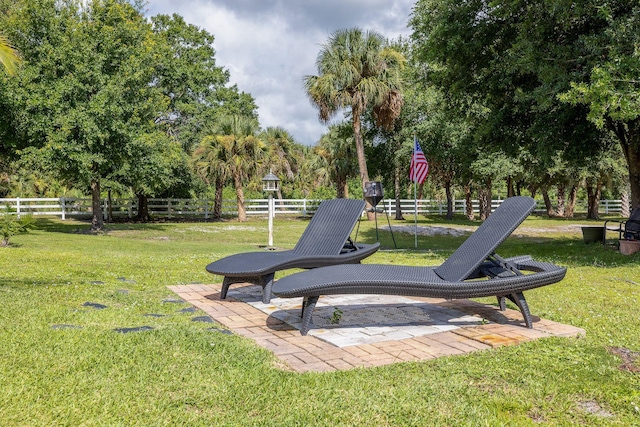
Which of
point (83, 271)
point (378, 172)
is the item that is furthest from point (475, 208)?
point (83, 271)

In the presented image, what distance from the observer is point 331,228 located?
7121mm

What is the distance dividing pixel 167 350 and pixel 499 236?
3.03 metres

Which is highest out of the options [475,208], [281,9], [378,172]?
[281,9]

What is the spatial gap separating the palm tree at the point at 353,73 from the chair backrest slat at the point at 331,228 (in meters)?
15.8

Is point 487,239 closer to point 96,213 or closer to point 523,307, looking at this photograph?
point 523,307

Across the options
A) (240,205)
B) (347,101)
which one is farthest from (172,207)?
(347,101)

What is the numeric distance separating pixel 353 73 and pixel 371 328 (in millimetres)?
19049

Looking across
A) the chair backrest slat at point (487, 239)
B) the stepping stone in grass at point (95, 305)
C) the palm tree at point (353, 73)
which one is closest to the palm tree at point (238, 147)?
the palm tree at point (353, 73)

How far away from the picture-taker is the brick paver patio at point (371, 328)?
4012mm

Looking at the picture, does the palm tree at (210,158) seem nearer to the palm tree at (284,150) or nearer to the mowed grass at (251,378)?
the palm tree at (284,150)

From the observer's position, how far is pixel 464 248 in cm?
545

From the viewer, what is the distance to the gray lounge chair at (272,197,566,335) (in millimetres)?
4465

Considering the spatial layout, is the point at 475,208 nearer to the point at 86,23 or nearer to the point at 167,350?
the point at 86,23

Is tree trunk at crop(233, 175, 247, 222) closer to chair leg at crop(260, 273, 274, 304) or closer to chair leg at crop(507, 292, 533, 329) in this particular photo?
chair leg at crop(260, 273, 274, 304)
